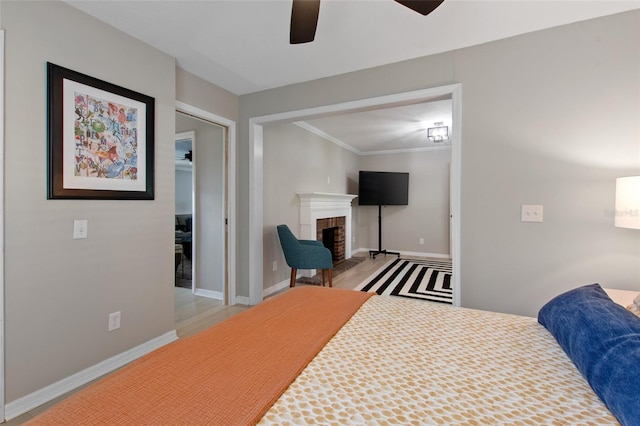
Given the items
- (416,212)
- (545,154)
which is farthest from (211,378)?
(416,212)

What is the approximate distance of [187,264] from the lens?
5492mm

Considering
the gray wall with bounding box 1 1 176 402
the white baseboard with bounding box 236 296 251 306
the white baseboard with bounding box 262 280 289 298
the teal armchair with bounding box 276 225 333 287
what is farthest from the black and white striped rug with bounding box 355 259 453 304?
Result: the gray wall with bounding box 1 1 176 402

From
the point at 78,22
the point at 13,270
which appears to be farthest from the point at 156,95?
the point at 13,270

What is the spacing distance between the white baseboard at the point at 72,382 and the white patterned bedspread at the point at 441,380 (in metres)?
1.81

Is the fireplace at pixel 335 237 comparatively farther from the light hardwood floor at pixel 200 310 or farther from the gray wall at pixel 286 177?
the light hardwood floor at pixel 200 310

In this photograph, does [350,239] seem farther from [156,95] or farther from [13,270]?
[13,270]

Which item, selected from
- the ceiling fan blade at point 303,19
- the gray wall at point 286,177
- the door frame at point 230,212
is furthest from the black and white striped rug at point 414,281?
the ceiling fan blade at point 303,19

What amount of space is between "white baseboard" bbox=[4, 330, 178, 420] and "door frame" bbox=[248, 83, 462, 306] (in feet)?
4.00

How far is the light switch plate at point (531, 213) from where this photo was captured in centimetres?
210

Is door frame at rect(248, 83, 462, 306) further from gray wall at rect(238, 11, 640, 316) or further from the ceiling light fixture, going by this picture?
the ceiling light fixture

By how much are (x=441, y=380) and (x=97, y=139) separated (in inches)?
92.5

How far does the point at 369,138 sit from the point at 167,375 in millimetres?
5014

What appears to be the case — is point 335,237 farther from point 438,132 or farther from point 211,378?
point 211,378

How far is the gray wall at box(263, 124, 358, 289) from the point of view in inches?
147
